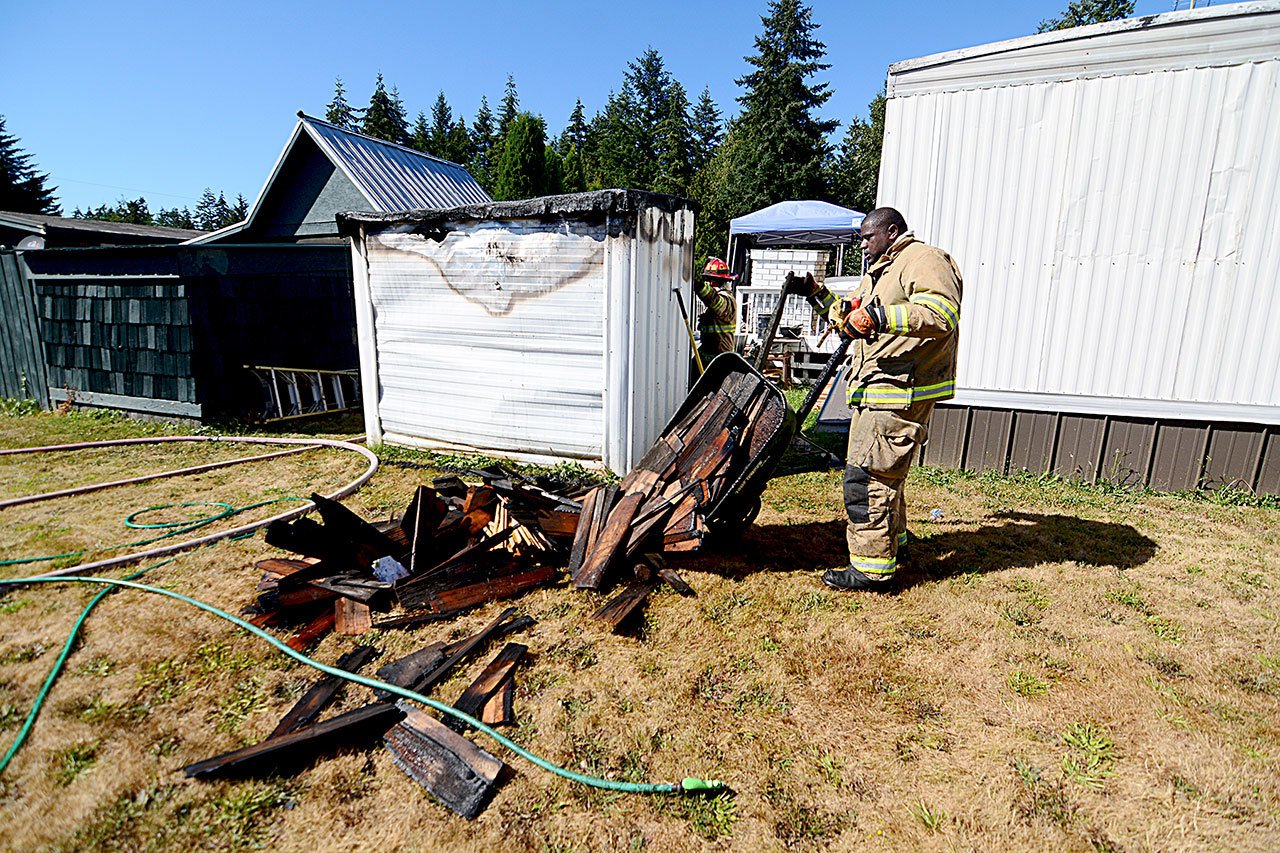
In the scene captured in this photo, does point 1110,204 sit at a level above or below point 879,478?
above

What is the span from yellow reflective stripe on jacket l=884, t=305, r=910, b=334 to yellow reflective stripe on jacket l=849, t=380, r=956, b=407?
492 millimetres

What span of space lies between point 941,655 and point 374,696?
9.38 feet

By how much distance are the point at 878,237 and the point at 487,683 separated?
3.43m

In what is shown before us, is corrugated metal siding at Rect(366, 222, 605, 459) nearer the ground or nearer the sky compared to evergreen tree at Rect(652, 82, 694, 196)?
nearer the ground

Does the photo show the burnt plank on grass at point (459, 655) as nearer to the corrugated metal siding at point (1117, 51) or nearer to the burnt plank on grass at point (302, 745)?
the burnt plank on grass at point (302, 745)

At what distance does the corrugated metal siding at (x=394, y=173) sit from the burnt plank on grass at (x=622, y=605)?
11209 millimetres

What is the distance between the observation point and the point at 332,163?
13.1m

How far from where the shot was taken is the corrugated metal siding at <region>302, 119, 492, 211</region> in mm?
12578

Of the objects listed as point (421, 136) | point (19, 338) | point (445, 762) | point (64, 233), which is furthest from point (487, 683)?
point (421, 136)

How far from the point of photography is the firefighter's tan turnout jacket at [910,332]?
3398 millimetres

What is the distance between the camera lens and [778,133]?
31656 millimetres

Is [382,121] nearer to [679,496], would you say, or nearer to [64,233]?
[64,233]

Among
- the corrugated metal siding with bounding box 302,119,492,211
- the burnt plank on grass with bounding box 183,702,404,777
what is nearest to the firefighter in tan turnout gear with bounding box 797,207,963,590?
the burnt plank on grass with bounding box 183,702,404,777

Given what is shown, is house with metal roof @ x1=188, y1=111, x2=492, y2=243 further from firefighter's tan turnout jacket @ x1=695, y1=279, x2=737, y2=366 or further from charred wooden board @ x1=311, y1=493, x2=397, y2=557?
charred wooden board @ x1=311, y1=493, x2=397, y2=557
